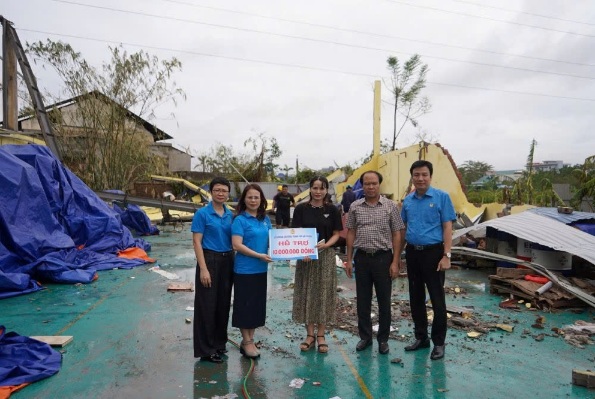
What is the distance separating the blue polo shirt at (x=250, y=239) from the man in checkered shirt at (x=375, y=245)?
0.88 meters

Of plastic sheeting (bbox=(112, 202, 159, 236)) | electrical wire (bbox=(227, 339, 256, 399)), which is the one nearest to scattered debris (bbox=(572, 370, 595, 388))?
electrical wire (bbox=(227, 339, 256, 399))

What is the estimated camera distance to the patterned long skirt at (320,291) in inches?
160

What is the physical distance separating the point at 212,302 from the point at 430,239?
2.08 meters

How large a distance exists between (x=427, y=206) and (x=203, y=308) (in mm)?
2268

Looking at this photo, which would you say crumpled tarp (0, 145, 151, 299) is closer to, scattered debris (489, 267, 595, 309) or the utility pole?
the utility pole

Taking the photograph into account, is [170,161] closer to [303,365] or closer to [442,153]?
[442,153]

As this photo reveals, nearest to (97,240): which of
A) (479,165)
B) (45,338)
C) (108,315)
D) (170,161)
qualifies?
(108,315)

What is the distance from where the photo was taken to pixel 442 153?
1155cm

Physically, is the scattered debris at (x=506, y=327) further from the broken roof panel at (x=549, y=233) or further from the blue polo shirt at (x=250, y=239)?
the blue polo shirt at (x=250, y=239)

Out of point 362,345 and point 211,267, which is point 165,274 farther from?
point 362,345

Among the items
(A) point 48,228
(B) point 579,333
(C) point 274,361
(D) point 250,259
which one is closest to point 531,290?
(B) point 579,333

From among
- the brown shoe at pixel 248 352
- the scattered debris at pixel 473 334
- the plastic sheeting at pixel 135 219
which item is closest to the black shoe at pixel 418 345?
the scattered debris at pixel 473 334

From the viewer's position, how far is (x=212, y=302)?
3.86 m

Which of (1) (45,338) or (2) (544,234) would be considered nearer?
(1) (45,338)
